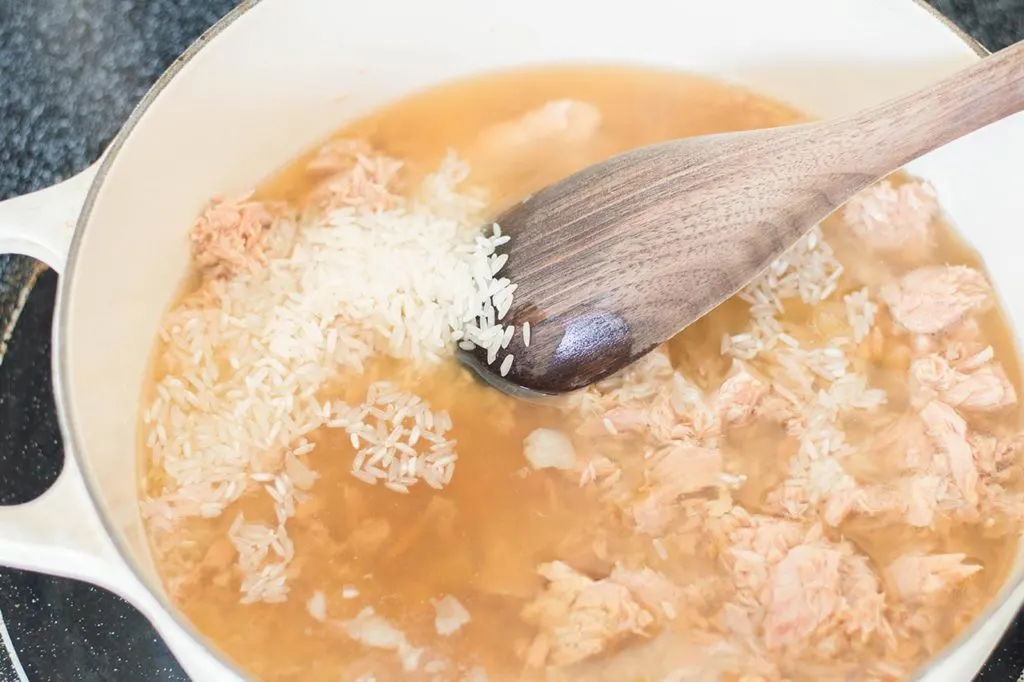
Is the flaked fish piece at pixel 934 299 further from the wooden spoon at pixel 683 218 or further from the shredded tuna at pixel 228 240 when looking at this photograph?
the shredded tuna at pixel 228 240

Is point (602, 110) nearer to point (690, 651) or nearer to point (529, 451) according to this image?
point (529, 451)

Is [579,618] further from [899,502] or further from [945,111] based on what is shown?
[945,111]

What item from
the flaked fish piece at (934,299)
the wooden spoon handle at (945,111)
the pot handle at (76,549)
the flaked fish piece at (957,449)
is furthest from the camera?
the flaked fish piece at (934,299)

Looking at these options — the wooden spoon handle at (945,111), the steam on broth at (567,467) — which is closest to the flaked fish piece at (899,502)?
the steam on broth at (567,467)

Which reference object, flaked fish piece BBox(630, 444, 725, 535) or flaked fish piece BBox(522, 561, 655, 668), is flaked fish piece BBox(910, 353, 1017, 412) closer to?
flaked fish piece BBox(630, 444, 725, 535)

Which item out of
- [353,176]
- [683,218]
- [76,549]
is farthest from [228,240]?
[683,218]

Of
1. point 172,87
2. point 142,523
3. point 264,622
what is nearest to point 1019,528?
point 264,622
